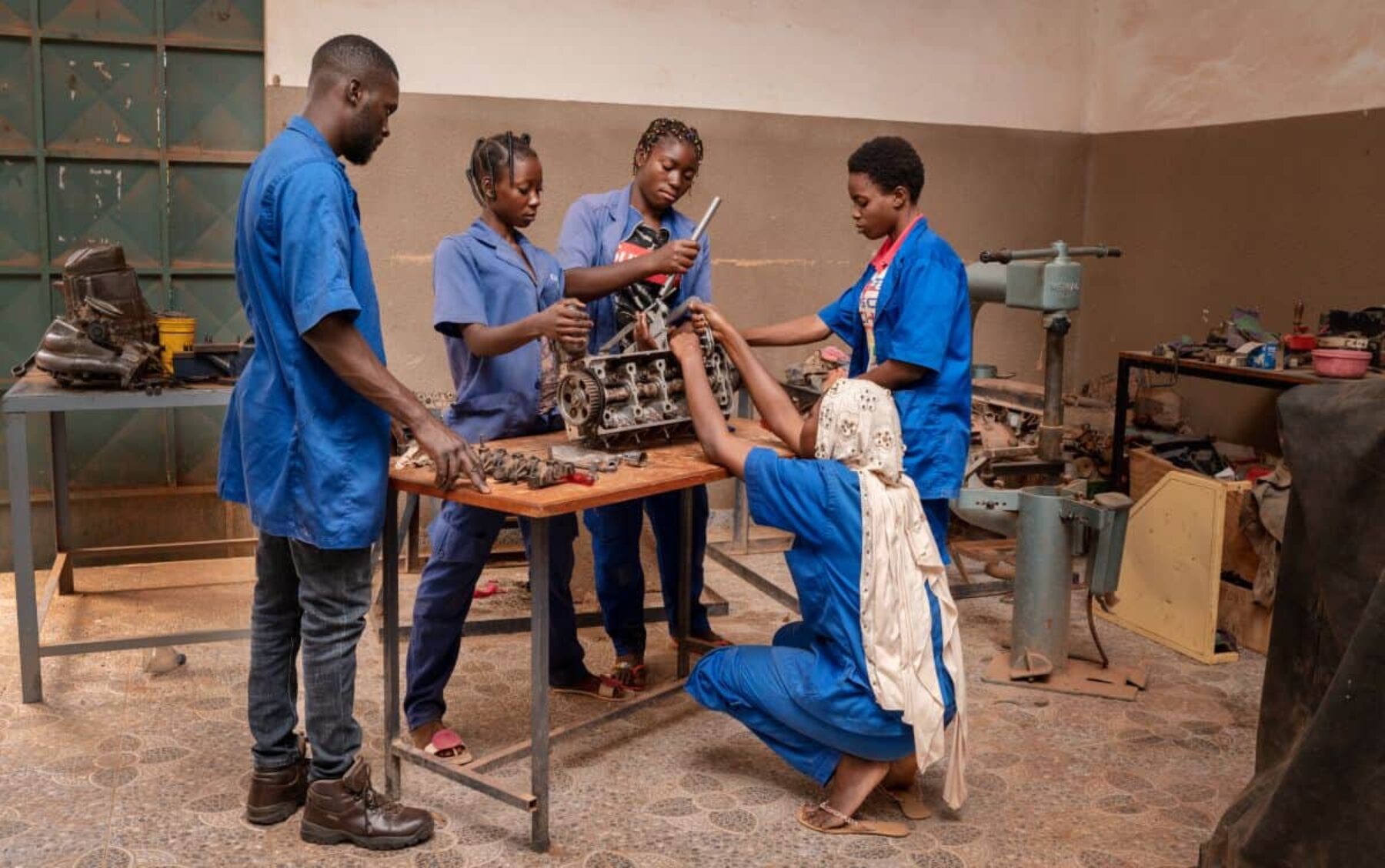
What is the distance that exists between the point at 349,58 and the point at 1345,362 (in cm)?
378

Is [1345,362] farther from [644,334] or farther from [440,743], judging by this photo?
[440,743]


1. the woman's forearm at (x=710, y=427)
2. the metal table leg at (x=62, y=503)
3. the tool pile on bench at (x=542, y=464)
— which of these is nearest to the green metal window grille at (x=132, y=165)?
the metal table leg at (x=62, y=503)

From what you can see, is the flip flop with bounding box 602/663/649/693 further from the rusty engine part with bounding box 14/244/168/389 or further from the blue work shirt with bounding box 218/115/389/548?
the rusty engine part with bounding box 14/244/168/389

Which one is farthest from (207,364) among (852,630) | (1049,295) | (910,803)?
(1049,295)

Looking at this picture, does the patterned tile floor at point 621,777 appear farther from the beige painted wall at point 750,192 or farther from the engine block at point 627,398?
the beige painted wall at point 750,192

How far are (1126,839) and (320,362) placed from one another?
2.25m

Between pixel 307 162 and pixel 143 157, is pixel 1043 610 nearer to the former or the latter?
pixel 307 162

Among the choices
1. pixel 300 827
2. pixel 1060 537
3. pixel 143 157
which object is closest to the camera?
pixel 300 827

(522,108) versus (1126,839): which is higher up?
(522,108)

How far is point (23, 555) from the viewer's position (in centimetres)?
378

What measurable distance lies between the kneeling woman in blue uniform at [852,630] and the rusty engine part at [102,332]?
1.96 meters

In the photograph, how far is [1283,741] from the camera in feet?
7.93

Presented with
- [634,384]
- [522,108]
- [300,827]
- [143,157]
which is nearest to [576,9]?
[522,108]

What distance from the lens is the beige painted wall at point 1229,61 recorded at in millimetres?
5277
